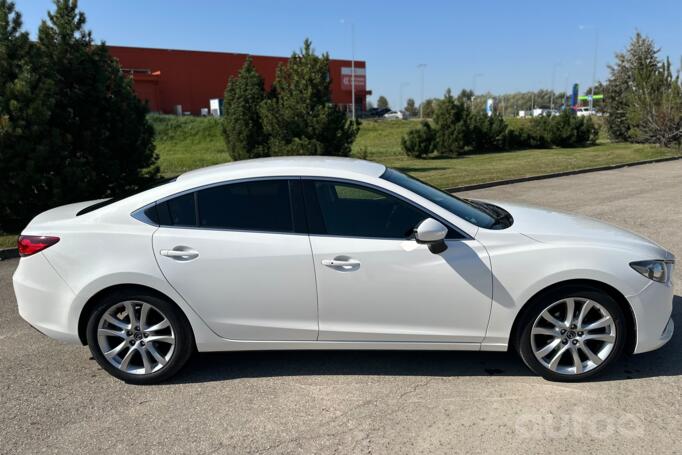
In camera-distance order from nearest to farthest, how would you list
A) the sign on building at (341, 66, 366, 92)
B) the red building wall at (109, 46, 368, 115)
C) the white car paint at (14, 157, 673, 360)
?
the white car paint at (14, 157, 673, 360) → the red building wall at (109, 46, 368, 115) → the sign on building at (341, 66, 366, 92)

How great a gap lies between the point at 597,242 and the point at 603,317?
1.63 feet

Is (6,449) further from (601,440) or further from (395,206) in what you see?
(601,440)

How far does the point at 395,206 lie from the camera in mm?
3609

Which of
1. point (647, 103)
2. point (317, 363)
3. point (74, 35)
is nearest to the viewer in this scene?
point (317, 363)

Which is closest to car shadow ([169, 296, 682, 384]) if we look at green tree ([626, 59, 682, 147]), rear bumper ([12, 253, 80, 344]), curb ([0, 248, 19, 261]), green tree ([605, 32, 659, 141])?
rear bumper ([12, 253, 80, 344])

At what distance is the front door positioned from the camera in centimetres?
347

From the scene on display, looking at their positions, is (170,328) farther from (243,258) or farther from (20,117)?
(20,117)

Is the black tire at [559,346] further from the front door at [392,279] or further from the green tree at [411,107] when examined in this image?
the green tree at [411,107]

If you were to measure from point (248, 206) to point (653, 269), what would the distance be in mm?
2737

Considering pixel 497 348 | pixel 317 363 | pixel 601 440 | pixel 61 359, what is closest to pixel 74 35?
pixel 61 359

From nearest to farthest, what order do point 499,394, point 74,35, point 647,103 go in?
point 499,394 < point 74,35 < point 647,103

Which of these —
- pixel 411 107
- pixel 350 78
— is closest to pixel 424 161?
pixel 350 78

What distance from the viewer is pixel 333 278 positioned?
3504 mm

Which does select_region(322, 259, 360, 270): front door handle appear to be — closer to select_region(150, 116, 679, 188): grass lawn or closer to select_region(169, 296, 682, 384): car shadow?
select_region(169, 296, 682, 384): car shadow
